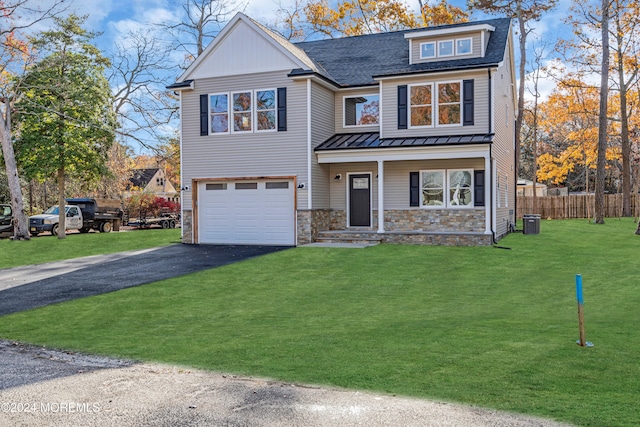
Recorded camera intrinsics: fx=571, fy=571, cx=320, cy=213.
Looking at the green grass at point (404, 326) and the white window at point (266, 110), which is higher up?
the white window at point (266, 110)

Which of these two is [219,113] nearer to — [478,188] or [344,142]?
[344,142]

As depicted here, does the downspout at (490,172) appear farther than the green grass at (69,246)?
Yes

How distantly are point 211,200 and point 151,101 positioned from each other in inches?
616

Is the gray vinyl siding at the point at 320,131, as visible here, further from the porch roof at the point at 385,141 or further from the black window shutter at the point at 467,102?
the black window shutter at the point at 467,102

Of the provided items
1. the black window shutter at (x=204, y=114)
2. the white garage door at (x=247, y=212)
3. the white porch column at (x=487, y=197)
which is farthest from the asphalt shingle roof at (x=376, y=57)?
the white garage door at (x=247, y=212)

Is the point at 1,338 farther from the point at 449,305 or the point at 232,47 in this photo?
the point at 232,47

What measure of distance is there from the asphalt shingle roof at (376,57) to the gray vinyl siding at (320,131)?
2.55ft

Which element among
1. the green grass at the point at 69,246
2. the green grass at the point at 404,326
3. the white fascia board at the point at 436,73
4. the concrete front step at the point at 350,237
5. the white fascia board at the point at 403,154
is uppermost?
the white fascia board at the point at 436,73

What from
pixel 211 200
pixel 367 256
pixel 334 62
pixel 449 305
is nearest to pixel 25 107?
pixel 211 200

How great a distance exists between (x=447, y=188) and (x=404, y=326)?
12302 millimetres

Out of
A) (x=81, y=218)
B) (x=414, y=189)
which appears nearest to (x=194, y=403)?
(x=414, y=189)

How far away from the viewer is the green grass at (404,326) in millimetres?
5527

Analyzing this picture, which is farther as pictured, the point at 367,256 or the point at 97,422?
the point at 367,256

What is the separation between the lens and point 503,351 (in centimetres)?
664
